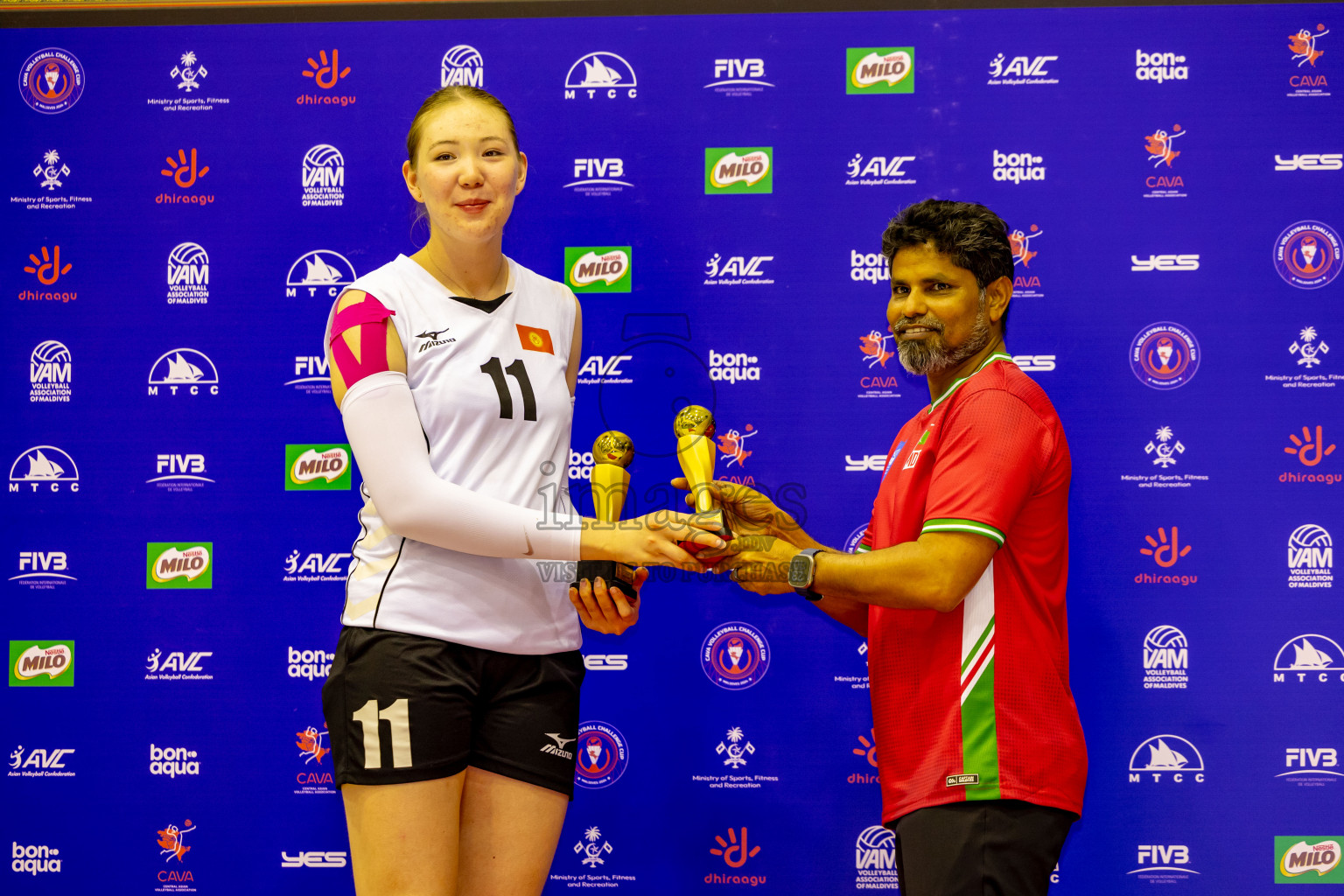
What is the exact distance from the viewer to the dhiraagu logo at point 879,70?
3619mm

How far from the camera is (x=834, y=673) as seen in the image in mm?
3588

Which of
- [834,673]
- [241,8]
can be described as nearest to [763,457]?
[834,673]

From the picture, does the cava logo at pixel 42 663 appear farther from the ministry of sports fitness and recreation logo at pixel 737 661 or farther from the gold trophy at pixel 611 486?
the gold trophy at pixel 611 486

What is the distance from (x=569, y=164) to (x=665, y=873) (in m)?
2.77

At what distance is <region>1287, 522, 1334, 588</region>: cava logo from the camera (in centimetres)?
351

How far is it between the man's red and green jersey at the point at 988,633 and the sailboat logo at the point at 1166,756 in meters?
1.75

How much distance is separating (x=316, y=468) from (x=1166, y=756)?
3.43m

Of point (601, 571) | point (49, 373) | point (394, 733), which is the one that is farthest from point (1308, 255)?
point (49, 373)

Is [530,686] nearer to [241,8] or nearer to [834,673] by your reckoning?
[834,673]

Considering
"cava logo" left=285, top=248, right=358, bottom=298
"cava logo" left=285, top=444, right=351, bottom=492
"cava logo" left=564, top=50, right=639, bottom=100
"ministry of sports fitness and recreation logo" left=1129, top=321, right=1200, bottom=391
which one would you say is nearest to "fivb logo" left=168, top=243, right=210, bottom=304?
"cava logo" left=285, top=248, right=358, bottom=298

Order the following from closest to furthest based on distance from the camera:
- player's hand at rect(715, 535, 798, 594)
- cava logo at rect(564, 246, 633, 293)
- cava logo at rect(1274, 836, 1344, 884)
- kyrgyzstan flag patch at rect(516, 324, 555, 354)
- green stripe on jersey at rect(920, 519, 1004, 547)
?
green stripe on jersey at rect(920, 519, 1004, 547)
kyrgyzstan flag patch at rect(516, 324, 555, 354)
player's hand at rect(715, 535, 798, 594)
cava logo at rect(1274, 836, 1344, 884)
cava logo at rect(564, 246, 633, 293)

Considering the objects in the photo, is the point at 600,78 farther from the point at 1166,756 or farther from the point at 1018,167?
the point at 1166,756

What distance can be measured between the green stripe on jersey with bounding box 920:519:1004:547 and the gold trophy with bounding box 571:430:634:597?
2.27ft

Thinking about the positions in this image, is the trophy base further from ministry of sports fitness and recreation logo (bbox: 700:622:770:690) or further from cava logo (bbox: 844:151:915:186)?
cava logo (bbox: 844:151:915:186)
